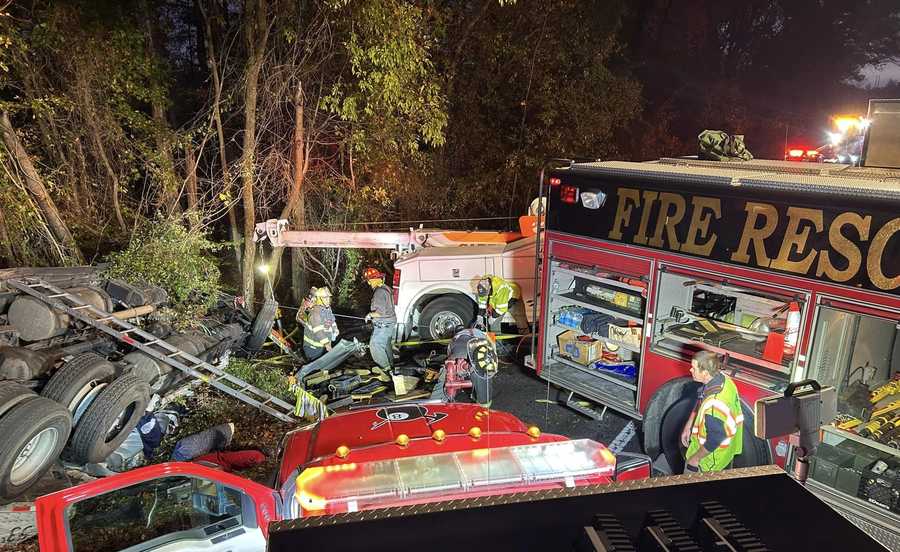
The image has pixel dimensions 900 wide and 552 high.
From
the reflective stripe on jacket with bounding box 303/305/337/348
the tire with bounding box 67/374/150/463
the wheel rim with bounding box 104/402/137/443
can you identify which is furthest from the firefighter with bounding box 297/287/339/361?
the wheel rim with bounding box 104/402/137/443

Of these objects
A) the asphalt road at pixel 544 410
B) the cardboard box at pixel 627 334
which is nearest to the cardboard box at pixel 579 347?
the cardboard box at pixel 627 334

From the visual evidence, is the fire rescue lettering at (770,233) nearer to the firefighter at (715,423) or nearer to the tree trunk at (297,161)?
the firefighter at (715,423)

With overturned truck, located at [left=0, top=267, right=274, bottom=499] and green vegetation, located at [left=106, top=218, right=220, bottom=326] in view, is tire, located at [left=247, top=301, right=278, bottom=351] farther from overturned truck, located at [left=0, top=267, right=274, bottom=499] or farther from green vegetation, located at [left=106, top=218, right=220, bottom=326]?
overturned truck, located at [left=0, top=267, right=274, bottom=499]

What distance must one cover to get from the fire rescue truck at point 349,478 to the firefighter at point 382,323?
374cm

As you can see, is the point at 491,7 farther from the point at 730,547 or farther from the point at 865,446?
the point at 730,547

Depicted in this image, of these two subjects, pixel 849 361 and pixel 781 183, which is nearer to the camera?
pixel 781 183

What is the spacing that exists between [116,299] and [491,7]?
12.3 m

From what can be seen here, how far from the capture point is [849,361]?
5781 millimetres

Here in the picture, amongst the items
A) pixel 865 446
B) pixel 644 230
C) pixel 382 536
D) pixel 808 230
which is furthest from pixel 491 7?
pixel 382 536

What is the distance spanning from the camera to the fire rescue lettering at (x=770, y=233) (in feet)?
15.0

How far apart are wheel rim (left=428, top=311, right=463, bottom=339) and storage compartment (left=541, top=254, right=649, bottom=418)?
7.11 ft

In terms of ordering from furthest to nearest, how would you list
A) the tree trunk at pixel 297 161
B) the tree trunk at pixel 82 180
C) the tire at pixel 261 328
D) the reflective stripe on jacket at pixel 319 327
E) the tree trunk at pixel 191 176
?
the tree trunk at pixel 297 161 < the tree trunk at pixel 191 176 < the tree trunk at pixel 82 180 < the tire at pixel 261 328 < the reflective stripe on jacket at pixel 319 327

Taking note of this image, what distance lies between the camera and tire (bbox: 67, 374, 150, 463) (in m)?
5.72

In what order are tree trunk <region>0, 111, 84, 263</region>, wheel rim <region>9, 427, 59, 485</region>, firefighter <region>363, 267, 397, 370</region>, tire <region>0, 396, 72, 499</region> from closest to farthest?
1. tire <region>0, 396, 72, 499</region>
2. wheel rim <region>9, 427, 59, 485</region>
3. firefighter <region>363, 267, 397, 370</region>
4. tree trunk <region>0, 111, 84, 263</region>
